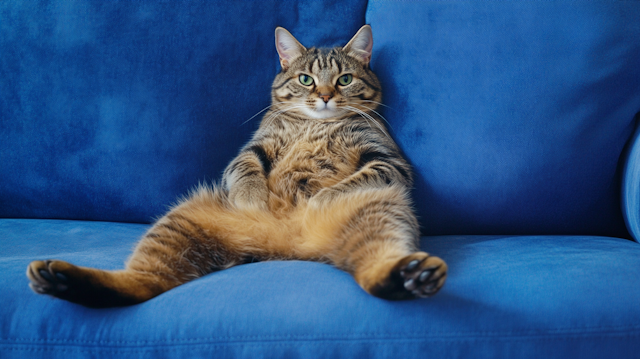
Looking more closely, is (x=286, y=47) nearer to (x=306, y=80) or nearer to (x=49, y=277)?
(x=306, y=80)

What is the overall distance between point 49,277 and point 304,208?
73 cm

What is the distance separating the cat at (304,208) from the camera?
3.10 feet

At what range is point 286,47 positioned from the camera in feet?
5.60

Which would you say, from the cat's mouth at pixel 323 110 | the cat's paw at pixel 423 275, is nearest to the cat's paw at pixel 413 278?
the cat's paw at pixel 423 275

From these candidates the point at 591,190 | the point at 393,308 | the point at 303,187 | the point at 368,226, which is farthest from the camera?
the point at 303,187

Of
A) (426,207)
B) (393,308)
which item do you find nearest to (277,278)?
(393,308)

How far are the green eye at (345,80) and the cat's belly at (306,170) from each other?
0.88ft

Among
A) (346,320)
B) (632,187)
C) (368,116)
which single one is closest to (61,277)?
(346,320)

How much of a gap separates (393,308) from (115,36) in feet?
4.63

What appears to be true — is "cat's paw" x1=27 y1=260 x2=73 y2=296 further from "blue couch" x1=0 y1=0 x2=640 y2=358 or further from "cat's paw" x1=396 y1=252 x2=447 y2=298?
"cat's paw" x1=396 y1=252 x2=447 y2=298

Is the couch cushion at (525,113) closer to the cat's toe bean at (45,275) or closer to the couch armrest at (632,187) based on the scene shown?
the couch armrest at (632,187)

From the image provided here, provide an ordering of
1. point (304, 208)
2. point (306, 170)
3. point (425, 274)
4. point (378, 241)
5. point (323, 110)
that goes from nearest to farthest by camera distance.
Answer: point (425, 274), point (378, 241), point (304, 208), point (306, 170), point (323, 110)

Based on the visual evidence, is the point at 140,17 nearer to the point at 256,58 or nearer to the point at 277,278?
the point at 256,58

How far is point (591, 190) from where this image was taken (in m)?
1.36
